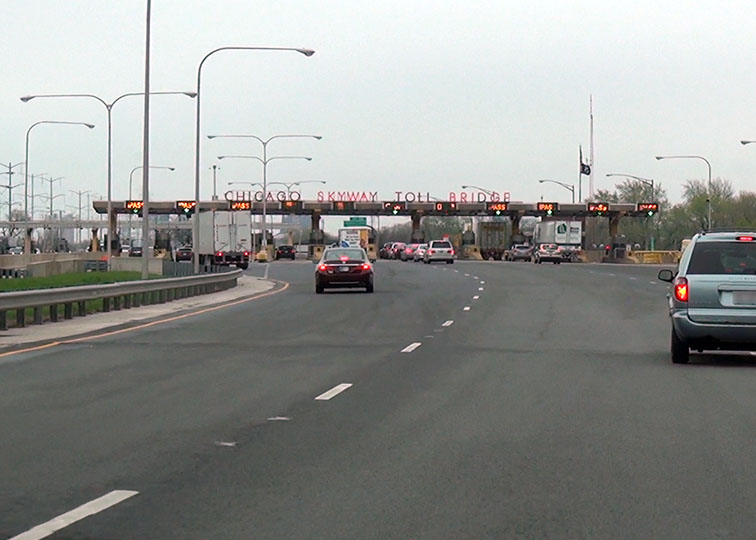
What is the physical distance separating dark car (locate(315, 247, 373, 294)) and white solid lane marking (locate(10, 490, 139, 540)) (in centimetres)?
3213

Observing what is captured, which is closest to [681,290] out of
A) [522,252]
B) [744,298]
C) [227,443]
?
[744,298]

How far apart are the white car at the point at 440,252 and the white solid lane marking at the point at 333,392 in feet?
230

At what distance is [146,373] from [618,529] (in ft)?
31.5

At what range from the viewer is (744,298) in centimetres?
1602

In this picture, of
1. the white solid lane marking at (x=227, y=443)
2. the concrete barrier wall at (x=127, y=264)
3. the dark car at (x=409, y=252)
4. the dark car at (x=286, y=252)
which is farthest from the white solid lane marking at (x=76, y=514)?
the dark car at (x=286, y=252)

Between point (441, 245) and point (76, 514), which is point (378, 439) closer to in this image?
point (76, 514)

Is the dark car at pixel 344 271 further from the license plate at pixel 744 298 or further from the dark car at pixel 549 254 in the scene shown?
the dark car at pixel 549 254

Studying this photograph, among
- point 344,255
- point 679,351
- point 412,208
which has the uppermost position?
point 412,208

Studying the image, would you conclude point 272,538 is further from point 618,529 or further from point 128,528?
point 618,529

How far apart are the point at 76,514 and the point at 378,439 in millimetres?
3420

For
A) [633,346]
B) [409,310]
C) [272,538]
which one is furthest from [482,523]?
[409,310]

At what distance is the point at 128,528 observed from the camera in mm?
6996

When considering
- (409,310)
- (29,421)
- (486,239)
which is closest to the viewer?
(29,421)

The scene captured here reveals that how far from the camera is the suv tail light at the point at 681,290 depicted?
16.1 metres
